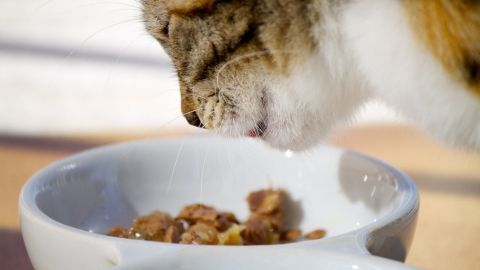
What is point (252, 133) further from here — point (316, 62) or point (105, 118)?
point (105, 118)

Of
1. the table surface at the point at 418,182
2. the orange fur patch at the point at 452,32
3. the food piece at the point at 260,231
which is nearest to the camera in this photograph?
the orange fur patch at the point at 452,32

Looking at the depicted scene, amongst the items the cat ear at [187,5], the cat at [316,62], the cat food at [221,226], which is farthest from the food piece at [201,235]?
the cat ear at [187,5]

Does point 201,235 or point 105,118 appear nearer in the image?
point 201,235

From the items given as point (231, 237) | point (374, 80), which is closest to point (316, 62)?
point (374, 80)

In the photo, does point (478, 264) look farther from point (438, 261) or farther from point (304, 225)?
point (304, 225)

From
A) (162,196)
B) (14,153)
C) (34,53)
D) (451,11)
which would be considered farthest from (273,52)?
(34,53)

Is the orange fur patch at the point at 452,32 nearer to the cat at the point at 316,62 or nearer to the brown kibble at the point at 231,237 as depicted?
the cat at the point at 316,62
